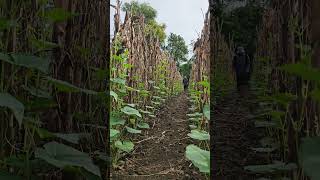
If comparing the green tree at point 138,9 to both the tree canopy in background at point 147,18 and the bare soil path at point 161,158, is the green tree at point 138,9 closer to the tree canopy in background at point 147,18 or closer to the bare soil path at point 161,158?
the tree canopy in background at point 147,18

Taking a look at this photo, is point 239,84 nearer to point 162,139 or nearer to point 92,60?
point 92,60

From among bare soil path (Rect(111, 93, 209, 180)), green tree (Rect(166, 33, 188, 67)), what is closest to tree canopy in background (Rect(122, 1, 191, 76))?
green tree (Rect(166, 33, 188, 67))

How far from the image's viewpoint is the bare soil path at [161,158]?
2160mm

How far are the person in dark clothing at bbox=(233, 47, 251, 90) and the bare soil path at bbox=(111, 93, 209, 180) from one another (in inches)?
28.3

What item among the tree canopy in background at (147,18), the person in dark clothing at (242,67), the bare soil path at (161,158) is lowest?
the bare soil path at (161,158)

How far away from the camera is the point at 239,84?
1338mm

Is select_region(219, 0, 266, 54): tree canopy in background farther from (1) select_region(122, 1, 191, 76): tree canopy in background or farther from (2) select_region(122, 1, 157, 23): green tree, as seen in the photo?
(2) select_region(122, 1, 157, 23): green tree

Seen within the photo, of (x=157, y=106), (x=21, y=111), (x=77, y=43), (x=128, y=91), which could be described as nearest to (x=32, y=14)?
(x=77, y=43)

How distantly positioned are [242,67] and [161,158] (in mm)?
1218

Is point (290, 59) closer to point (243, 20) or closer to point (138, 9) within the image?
point (243, 20)

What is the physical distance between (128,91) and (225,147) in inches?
83.3

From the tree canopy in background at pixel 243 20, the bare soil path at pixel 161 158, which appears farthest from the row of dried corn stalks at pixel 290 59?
the bare soil path at pixel 161 158

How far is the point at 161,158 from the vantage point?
242 cm

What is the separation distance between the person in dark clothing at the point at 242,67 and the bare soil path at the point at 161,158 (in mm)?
719
